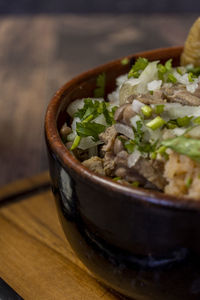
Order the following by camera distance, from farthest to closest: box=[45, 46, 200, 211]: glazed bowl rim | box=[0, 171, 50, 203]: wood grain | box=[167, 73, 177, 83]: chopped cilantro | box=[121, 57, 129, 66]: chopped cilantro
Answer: box=[0, 171, 50, 203]: wood grain, box=[121, 57, 129, 66]: chopped cilantro, box=[167, 73, 177, 83]: chopped cilantro, box=[45, 46, 200, 211]: glazed bowl rim

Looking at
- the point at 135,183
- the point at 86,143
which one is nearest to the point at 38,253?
the point at 86,143

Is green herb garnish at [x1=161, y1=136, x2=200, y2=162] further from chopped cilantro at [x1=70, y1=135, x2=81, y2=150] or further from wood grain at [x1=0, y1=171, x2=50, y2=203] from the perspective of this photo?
wood grain at [x1=0, y1=171, x2=50, y2=203]

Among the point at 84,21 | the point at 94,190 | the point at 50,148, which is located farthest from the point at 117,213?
the point at 84,21

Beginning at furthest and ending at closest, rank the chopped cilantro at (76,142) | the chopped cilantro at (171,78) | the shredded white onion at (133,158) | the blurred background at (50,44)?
the blurred background at (50,44), the chopped cilantro at (171,78), the chopped cilantro at (76,142), the shredded white onion at (133,158)

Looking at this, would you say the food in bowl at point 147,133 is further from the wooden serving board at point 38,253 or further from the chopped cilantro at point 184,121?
the wooden serving board at point 38,253

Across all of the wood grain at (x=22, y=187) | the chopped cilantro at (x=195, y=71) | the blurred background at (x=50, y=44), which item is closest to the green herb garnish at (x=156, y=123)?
the chopped cilantro at (x=195, y=71)

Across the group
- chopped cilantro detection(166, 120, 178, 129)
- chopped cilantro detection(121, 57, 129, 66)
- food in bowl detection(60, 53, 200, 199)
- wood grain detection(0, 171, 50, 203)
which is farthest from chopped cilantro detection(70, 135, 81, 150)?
wood grain detection(0, 171, 50, 203)
